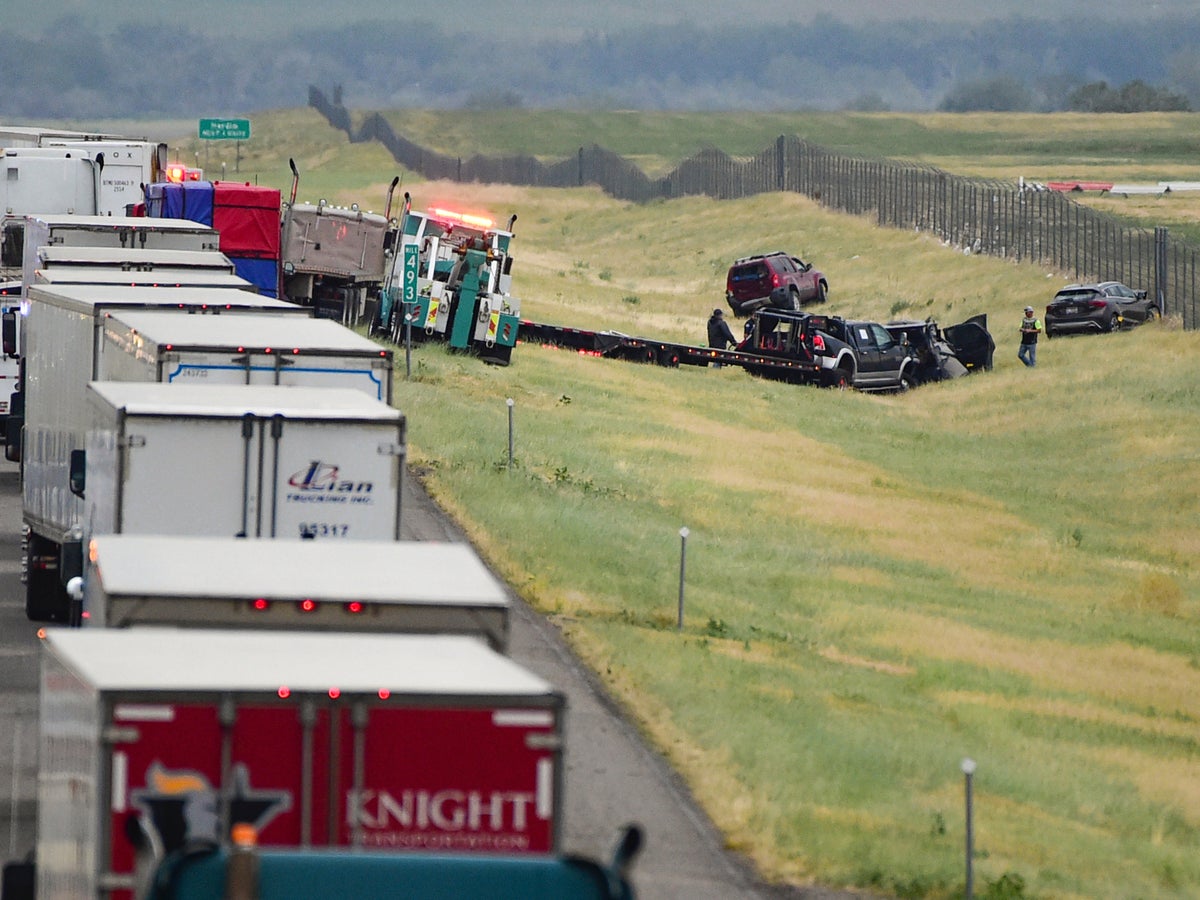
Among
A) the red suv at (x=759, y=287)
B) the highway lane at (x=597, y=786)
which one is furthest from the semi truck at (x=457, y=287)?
the highway lane at (x=597, y=786)

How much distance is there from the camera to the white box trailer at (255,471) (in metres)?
13.8

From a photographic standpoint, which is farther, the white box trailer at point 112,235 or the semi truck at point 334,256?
the semi truck at point 334,256

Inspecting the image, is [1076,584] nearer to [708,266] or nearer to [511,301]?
[511,301]

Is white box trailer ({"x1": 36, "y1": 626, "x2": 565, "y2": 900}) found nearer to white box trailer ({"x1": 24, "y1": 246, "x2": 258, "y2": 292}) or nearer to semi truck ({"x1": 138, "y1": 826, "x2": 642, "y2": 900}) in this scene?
semi truck ({"x1": 138, "y1": 826, "x2": 642, "y2": 900})

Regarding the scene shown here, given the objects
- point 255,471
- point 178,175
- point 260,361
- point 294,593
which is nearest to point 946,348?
point 178,175

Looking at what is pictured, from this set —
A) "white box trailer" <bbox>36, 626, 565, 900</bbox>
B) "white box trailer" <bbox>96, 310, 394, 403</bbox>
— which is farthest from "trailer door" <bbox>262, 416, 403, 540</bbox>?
"white box trailer" <bbox>36, 626, 565, 900</bbox>

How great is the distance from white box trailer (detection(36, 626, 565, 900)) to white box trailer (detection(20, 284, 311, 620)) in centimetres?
962

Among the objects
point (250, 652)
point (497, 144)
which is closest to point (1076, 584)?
point (250, 652)

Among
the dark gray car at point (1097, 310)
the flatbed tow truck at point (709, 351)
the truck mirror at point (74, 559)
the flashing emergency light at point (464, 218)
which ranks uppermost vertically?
the flashing emergency light at point (464, 218)

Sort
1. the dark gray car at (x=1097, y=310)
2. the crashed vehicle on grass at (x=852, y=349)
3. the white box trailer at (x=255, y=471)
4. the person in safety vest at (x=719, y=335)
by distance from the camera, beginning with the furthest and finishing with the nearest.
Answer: the dark gray car at (x=1097, y=310), the person in safety vest at (x=719, y=335), the crashed vehicle on grass at (x=852, y=349), the white box trailer at (x=255, y=471)

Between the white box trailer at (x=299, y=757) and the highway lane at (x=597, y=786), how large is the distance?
4.55 metres

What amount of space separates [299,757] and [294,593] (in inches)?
85.2

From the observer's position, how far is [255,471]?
45.3ft

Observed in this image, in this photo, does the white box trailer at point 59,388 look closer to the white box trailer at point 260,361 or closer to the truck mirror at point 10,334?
the white box trailer at point 260,361
